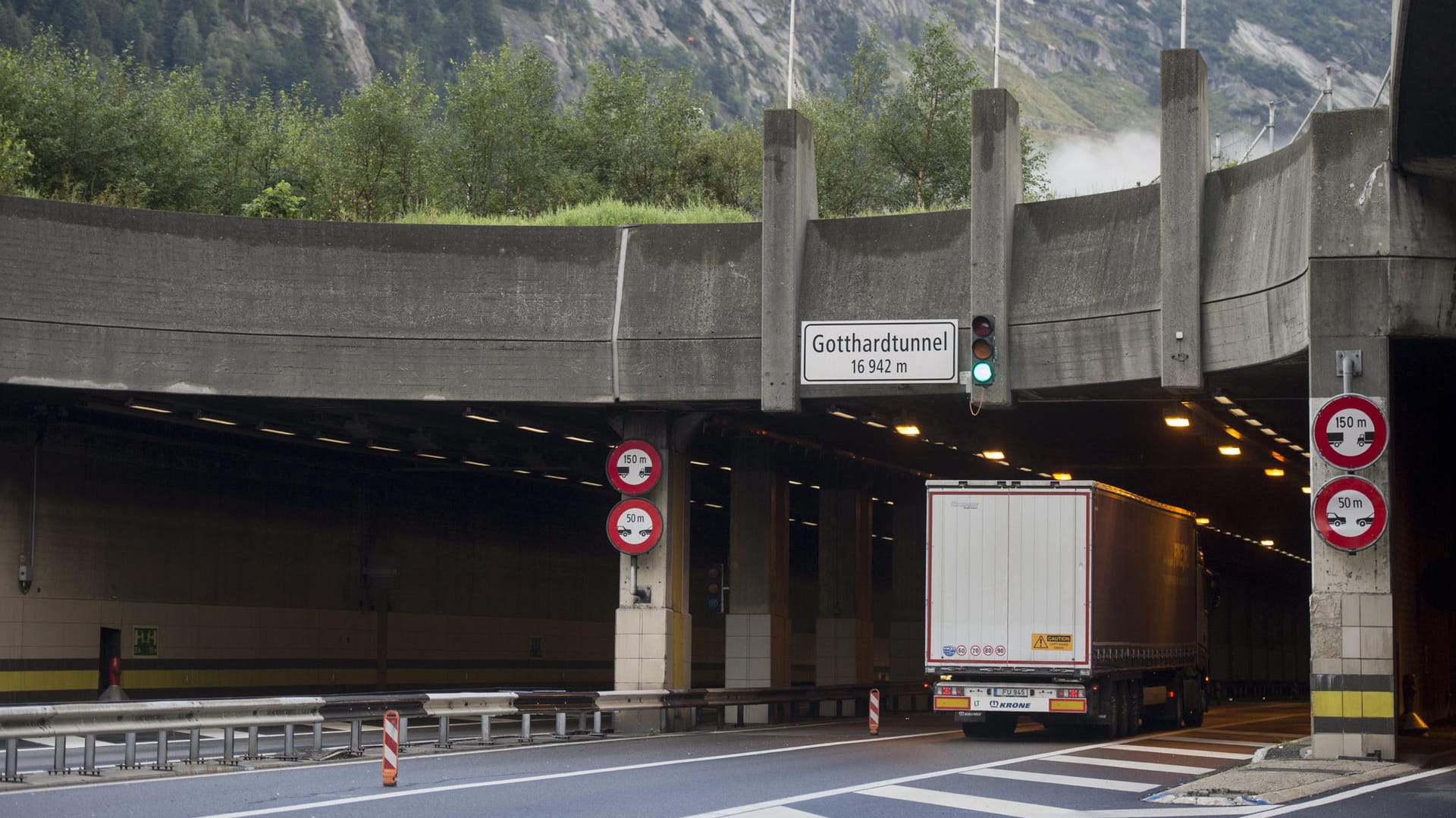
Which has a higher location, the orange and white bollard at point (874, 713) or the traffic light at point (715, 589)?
the traffic light at point (715, 589)

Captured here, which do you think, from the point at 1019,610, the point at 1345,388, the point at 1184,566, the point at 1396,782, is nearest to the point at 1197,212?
the point at 1345,388

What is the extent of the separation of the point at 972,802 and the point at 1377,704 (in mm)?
6971

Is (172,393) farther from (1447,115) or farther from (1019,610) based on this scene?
(1447,115)

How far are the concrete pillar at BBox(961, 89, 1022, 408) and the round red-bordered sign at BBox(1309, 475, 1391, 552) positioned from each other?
559cm

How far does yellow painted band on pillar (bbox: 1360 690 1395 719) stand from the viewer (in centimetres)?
2012

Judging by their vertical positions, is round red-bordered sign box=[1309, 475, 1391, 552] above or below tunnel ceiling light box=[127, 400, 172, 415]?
below

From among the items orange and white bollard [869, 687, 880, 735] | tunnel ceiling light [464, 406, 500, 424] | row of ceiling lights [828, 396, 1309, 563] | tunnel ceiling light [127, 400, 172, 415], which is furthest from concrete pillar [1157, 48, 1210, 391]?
tunnel ceiling light [127, 400, 172, 415]

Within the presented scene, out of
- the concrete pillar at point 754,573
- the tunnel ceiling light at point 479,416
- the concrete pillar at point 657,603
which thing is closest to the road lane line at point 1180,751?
the concrete pillar at point 657,603

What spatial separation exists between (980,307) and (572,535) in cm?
2707

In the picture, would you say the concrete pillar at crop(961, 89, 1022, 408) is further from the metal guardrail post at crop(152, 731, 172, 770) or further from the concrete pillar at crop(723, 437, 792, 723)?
the metal guardrail post at crop(152, 731, 172, 770)

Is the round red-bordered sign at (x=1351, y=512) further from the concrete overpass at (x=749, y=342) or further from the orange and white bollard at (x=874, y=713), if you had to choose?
the orange and white bollard at (x=874, y=713)

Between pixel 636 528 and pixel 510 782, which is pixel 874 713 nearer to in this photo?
pixel 636 528

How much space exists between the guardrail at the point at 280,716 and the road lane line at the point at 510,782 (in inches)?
141

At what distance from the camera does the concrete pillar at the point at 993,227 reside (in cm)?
2491
